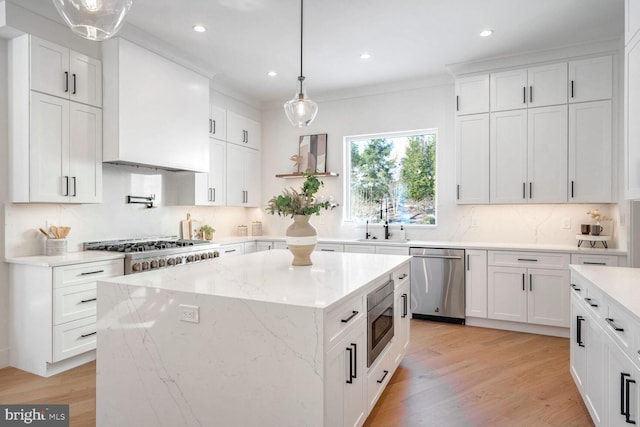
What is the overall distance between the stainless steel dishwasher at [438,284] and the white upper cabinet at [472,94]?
1.68m

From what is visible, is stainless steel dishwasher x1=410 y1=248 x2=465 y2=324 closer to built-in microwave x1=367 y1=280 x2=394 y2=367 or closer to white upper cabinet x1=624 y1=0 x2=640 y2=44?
built-in microwave x1=367 y1=280 x2=394 y2=367

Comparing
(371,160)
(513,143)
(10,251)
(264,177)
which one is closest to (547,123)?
(513,143)

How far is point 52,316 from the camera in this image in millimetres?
2945

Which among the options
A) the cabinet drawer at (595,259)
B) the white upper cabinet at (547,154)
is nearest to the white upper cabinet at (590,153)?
the white upper cabinet at (547,154)

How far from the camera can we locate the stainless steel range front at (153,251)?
11.4ft

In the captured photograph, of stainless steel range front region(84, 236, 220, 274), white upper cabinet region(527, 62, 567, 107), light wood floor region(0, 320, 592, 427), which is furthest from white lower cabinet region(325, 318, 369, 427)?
white upper cabinet region(527, 62, 567, 107)

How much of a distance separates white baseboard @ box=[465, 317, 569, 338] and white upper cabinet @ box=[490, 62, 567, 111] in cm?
241

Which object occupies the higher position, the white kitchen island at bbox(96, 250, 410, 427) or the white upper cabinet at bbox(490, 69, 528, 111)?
the white upper cabinet at bbox(490, 69, 528, 111)

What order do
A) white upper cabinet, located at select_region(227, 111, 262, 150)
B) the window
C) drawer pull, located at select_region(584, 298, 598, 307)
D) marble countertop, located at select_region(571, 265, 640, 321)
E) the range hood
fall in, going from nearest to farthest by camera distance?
marble countertop, located at select_region(571, 265, 640, 321) → drawer pull, located at select_region(584, 298, 598, 307) → the range hood → the window → white upper cabinet, located at select_region(227, 111, 262, 150)

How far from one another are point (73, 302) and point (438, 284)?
12.0ft

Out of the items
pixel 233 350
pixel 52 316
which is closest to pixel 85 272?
pixel 52 316

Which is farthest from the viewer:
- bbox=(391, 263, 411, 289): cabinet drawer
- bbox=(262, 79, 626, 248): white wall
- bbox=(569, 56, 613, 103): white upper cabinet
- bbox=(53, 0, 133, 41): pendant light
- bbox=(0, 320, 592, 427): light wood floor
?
bbox=(262, 79, 626, 248): white wall

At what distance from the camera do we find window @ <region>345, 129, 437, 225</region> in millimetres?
5156

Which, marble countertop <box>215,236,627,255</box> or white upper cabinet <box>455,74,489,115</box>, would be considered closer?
marble countertop <box>215,236,627,255</box>
